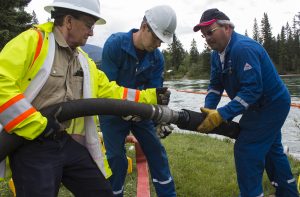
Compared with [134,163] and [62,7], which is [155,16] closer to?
[62,7]

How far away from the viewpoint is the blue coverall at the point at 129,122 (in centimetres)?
414

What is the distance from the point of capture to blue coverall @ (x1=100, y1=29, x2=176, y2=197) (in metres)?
4.14

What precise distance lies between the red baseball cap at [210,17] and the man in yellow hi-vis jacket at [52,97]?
4.00 feet

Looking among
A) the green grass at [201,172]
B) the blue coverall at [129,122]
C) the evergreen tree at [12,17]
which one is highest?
the evergreen tree at [12,17]

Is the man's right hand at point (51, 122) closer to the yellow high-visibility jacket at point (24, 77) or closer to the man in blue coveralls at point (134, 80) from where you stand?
the yellow high-visibility jacket at point (24, 77)

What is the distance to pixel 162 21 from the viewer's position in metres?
3.79

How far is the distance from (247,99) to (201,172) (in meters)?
2.63

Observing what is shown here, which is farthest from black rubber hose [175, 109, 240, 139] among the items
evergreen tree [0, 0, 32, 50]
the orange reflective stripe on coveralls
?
evergreen tree [0, 0, 32, 50]

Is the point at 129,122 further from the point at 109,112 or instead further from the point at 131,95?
the point at 109,112

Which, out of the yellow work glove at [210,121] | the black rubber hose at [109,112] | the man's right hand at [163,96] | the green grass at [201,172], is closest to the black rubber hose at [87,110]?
the black rubber hose at [109,112]

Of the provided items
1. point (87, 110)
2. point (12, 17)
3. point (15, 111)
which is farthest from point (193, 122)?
point (12, 17)

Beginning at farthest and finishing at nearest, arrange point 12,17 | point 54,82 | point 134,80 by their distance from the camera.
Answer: point 12,17
point 134,80
point 54,82

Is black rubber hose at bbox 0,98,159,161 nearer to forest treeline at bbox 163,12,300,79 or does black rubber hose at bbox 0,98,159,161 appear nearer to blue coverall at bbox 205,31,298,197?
blue coverall at bbox 205,31,298,197

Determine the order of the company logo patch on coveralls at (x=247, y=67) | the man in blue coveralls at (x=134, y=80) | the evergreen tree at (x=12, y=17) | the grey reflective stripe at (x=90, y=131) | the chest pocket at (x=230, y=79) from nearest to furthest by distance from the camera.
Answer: the grey reflective stripe at (x=90, y=131), the company logo patch on coveralls at (x=247, y=67), the chest pocket at (x=230, y=79), the man in blue coveralls at (x=134, y=80), the evergreen tree at (x=12, y=17)
